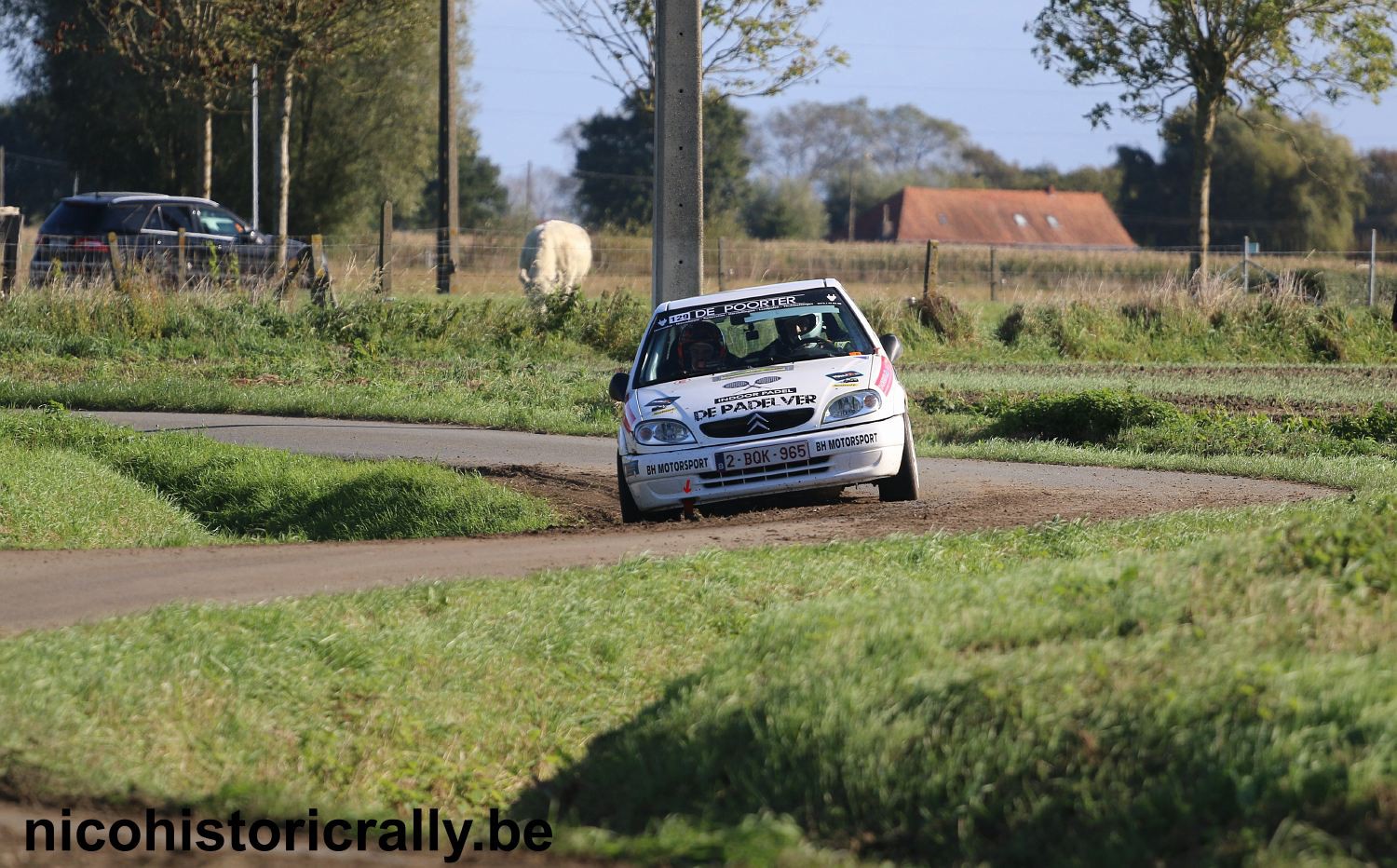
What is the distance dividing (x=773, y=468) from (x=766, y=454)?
4.2 inches

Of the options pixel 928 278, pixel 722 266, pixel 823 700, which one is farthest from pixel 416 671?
pixel 722 266

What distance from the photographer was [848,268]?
150 feet

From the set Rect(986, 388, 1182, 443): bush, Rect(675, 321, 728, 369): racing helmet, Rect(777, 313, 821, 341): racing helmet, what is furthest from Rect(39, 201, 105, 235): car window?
Rect(777, 313, 821, 341): racing helmet

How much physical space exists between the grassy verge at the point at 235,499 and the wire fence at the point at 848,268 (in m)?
10.9

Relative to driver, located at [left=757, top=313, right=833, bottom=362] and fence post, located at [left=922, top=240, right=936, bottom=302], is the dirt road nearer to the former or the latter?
driver, located at [left=757, top=313, right=833, bottom=362]

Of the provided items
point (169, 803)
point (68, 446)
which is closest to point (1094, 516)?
point (169, 803)

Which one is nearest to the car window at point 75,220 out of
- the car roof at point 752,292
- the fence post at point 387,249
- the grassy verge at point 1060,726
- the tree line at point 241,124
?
the fence post at point 387,249

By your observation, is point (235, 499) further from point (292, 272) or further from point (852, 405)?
point (292, 272)

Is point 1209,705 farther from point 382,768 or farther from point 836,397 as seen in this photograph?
point 836,397

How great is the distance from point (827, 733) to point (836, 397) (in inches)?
216

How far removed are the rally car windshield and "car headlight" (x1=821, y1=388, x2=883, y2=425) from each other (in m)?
0.71

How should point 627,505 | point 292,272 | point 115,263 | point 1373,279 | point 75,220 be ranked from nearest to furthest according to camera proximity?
point 627,505, point 115,263, point 292,272, point 75,220, point 1373,279

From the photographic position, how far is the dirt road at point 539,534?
7773 mm

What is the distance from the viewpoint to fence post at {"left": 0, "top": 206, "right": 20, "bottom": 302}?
75.8 ft
